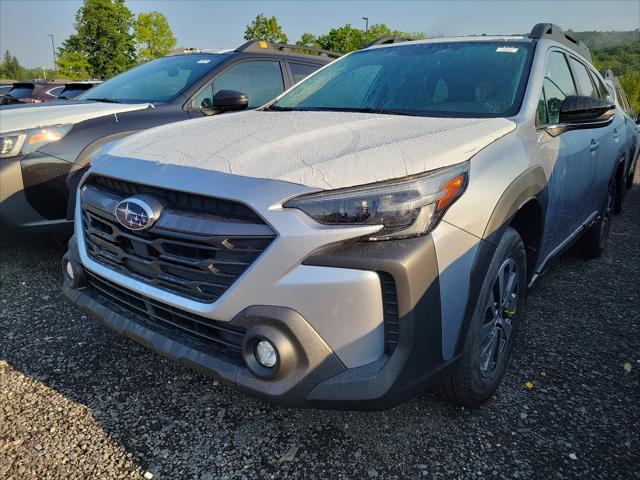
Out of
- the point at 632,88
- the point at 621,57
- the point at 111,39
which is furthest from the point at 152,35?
the point at 621,57

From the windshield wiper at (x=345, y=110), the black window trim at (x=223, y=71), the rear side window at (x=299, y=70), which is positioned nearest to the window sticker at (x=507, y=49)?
the windshield wiper at (x=345, y=110)

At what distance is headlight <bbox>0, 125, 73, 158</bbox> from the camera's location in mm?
3402

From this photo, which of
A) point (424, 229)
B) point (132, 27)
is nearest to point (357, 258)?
point (424, 229)

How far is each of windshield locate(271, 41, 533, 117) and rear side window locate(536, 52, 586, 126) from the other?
0.15 m

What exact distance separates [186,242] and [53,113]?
2.51 metres

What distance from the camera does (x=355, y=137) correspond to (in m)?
2.08

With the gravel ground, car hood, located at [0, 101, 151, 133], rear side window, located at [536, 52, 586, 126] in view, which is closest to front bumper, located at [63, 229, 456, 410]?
the gravel ground

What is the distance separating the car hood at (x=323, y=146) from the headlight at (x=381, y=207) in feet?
0.14

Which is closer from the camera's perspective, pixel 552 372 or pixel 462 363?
pixel 462 363

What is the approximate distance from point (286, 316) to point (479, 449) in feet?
3.32

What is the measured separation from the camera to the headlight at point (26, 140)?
3402 millimetres

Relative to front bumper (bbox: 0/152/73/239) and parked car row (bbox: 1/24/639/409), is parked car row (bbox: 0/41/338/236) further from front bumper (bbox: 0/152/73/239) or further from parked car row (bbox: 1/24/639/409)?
parked car row (bbox: 1/24/639/409)

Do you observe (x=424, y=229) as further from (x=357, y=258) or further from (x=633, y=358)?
(x=633, y=358)

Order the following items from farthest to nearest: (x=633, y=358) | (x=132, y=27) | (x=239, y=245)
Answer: (x=132, y=27) < (x=633, y=358) < (x=239, y=245)
